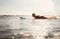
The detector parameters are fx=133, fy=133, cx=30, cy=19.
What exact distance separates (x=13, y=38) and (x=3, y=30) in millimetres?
122

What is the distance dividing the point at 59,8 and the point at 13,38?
1.75 feet

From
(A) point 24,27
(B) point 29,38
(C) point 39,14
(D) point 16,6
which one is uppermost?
(D) point 16,6

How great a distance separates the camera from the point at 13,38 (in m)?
1.24

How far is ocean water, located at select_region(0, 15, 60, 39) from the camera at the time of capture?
4.13ft

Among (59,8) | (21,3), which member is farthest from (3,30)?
(59,8)

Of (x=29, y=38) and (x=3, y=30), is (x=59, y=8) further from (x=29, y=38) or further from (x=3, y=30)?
(x=3, y=30)

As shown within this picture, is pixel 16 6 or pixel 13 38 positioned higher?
pixel 16 6

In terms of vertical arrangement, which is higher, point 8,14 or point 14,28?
point 8,14

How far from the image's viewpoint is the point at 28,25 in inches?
50.1

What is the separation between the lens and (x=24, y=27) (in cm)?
127

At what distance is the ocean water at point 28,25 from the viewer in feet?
4.13

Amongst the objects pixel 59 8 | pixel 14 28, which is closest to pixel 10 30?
pixel 14 28

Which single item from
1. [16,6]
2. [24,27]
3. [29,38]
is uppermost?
[16,6]

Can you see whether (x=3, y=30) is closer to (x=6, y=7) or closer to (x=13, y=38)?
(x=13, y=38)
